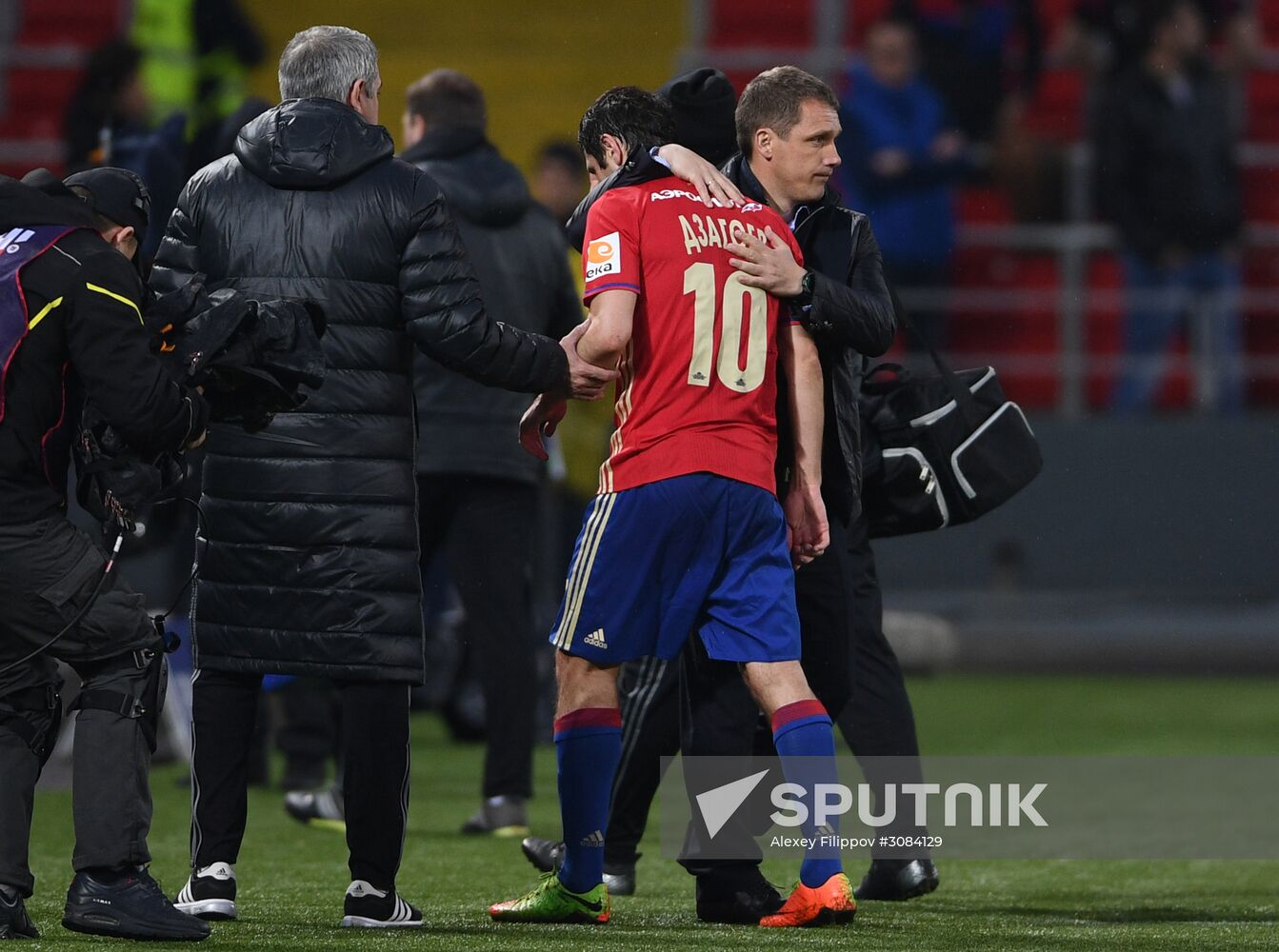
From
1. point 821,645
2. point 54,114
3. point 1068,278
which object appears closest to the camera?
point 821,645

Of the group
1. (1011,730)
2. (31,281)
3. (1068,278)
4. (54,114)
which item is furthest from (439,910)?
(54,114)

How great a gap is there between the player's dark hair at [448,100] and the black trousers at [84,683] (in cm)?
248

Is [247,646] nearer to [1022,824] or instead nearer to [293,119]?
[293,119]

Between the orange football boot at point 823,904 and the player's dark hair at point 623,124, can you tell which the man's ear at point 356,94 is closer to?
the player's dark hair at point 623,124

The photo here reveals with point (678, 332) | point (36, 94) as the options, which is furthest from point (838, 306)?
point (36, 94)

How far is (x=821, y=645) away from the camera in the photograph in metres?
4.66

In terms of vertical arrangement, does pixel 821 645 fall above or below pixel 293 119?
below

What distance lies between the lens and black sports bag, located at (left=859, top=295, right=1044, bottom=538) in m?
5.04

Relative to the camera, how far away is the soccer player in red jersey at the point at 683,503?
14.2 feet

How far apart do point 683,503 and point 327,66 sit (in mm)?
1150

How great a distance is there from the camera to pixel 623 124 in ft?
15.2

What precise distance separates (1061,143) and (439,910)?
29.6ft

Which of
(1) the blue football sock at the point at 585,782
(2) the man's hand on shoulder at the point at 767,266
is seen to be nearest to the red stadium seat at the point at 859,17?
(2) the man's hand on shoulder at the point at 767,266

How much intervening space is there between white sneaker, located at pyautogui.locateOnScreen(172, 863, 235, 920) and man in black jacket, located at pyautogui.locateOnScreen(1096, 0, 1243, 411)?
338 inches
